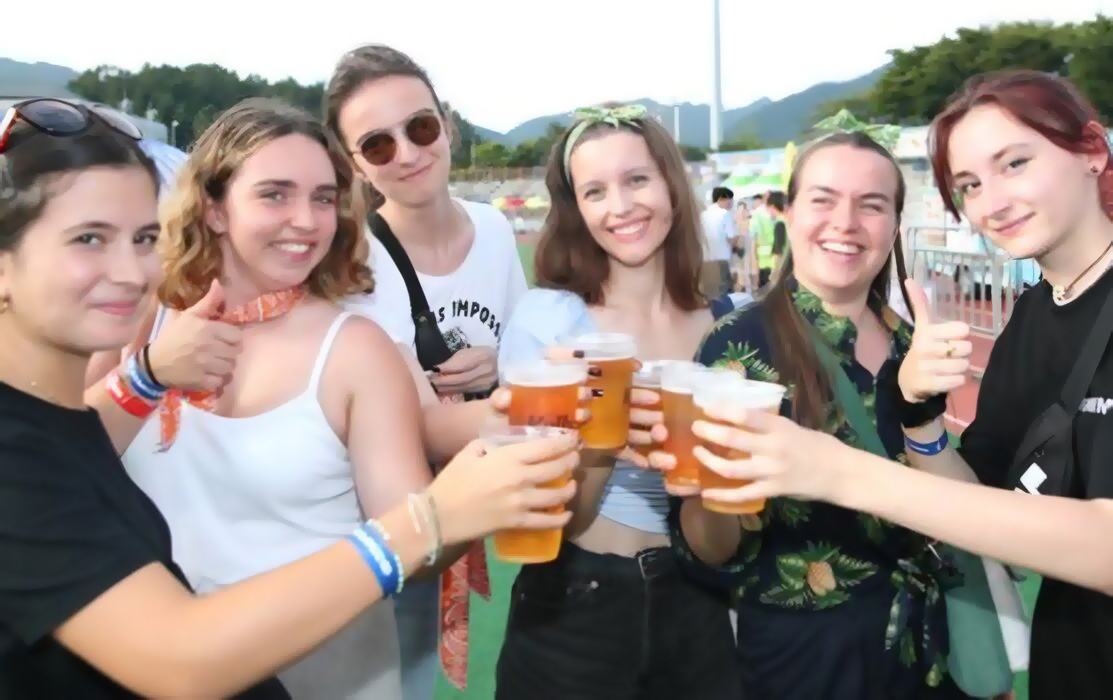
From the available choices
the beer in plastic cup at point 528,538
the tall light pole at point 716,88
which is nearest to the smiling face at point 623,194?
the beer in plastic cup at point 528,538

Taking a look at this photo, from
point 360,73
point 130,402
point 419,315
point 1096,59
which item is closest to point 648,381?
point 419,315

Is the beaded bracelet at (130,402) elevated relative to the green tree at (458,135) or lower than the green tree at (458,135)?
lower

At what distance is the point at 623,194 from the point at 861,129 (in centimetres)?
68

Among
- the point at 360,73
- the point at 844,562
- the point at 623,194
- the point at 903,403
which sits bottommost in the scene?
the point at 844,562

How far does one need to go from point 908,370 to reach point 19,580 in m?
1.74

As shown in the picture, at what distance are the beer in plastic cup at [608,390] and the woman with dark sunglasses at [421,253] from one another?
0.98m

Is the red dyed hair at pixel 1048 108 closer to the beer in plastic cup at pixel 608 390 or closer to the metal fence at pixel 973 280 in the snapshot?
the beer in plastic cup at pixel 608 390

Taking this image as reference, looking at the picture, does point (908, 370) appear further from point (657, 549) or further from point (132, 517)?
point (132, 517)

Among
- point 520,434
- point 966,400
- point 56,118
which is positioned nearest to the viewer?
point 56,118

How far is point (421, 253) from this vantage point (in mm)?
3004

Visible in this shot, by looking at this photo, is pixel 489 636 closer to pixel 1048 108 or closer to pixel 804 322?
pixel 804 322

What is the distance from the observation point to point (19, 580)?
1.18 meters

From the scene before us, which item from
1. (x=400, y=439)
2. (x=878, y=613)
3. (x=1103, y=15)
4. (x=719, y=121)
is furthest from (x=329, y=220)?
(x=1103, y=15)

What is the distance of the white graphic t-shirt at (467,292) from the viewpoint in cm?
277
